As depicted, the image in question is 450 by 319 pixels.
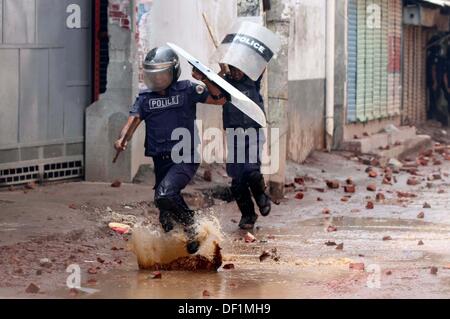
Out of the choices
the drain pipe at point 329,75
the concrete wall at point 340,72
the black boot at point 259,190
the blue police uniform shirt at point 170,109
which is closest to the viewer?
the blue police uniform shirt at point 170,109

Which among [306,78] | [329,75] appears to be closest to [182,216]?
[306,78]

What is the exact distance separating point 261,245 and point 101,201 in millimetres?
1982

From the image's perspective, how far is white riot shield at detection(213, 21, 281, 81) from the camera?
448 inches

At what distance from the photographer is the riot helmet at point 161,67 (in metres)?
9.53

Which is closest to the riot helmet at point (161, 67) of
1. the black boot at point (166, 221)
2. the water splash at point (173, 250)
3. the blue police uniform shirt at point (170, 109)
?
the blue police uniform shirt at point (170, 109)

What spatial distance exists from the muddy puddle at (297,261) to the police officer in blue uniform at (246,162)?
24 centimetres

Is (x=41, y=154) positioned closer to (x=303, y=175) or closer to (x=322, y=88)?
(x=303, y=175)

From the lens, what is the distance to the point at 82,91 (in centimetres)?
1356

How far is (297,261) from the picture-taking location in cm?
995

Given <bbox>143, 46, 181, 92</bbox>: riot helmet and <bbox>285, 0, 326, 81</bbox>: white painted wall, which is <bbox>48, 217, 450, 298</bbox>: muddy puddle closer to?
<bbox>143, 46, 181, 92</bbox>: riot helmet

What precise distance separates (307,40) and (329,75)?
1.10 meters

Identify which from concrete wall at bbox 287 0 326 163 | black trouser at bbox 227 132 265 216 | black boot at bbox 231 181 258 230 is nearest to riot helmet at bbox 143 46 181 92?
black trouser at bbox 227 132 265 216

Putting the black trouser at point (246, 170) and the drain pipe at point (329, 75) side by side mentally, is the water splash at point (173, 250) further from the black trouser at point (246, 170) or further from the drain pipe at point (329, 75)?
the drain pipe at point (329, 75)

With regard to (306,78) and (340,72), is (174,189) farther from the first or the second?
(340,72)
